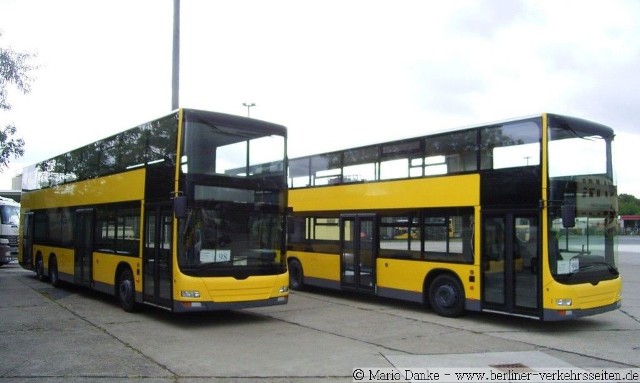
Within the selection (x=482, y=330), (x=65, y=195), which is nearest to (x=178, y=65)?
(x=65, y=195)

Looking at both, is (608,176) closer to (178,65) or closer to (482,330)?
(482,330)

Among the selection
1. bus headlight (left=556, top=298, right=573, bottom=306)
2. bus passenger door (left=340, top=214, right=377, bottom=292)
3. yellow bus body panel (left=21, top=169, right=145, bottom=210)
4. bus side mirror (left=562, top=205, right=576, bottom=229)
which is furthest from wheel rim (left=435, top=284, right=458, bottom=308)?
yellow bus body panel (left=21, top=169, right=145, bottom=210)

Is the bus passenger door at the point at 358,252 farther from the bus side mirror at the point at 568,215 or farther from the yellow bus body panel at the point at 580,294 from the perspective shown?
the bus side mirror at the point at 568,215

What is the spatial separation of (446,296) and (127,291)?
21.7 ft

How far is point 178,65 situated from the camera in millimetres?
15148

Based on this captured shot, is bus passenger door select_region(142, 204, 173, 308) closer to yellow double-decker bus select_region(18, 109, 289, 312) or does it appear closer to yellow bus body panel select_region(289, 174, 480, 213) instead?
yellow double-decker bus select_region(18, 109, 289, 312)

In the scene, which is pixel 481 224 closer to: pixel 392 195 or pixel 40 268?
pixel 392 195

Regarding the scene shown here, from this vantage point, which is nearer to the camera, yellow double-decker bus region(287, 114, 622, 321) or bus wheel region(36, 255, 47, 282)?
yellow double-decker bus region(287, 114, 622, 321)

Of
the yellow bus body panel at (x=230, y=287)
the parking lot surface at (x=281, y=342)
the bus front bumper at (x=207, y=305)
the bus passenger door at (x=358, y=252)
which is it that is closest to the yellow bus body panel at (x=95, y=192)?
the parking lot surface at (x=281, y=342)

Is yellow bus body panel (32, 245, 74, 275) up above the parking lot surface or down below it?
above

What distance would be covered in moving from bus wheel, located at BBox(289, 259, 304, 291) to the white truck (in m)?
15.8

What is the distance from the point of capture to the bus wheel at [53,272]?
54.1 feet

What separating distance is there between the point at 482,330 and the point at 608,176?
371 centimetres

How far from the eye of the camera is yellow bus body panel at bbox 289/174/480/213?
1125 centimetres
